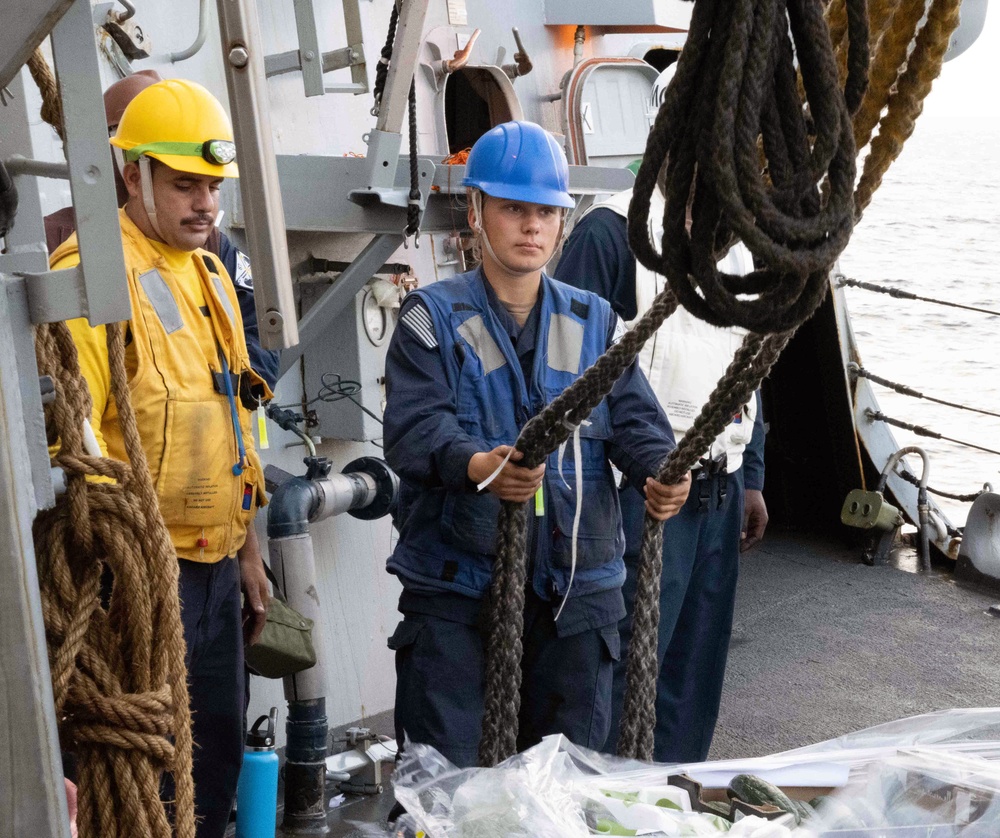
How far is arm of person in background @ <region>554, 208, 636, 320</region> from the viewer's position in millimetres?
3697

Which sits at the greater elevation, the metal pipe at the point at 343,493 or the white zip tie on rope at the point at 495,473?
the white zip tie on rope at the point at 495,473

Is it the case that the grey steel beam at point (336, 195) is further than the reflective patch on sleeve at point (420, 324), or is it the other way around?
the grey steel beam at point (336, 195)

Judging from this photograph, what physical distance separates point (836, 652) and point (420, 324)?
3.82 m

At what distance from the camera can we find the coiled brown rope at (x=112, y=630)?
5.35 ft

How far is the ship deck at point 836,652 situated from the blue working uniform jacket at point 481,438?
1.49 meters

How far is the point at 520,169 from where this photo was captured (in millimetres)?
2994

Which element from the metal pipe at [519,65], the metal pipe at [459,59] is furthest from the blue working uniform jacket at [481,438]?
the metal pipe at [519,65]

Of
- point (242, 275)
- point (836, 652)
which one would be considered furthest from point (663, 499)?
point (836, 652)

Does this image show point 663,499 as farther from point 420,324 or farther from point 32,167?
point 32,167

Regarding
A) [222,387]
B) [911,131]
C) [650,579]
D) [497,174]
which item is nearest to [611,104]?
[497,174]

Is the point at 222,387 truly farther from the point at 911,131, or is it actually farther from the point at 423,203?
the point at 911,131

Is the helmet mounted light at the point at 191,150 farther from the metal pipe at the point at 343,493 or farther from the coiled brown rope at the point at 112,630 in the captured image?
the metal pipe at the point at 343,493

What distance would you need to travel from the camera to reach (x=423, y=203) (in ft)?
13.4

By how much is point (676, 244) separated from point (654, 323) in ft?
1.48
